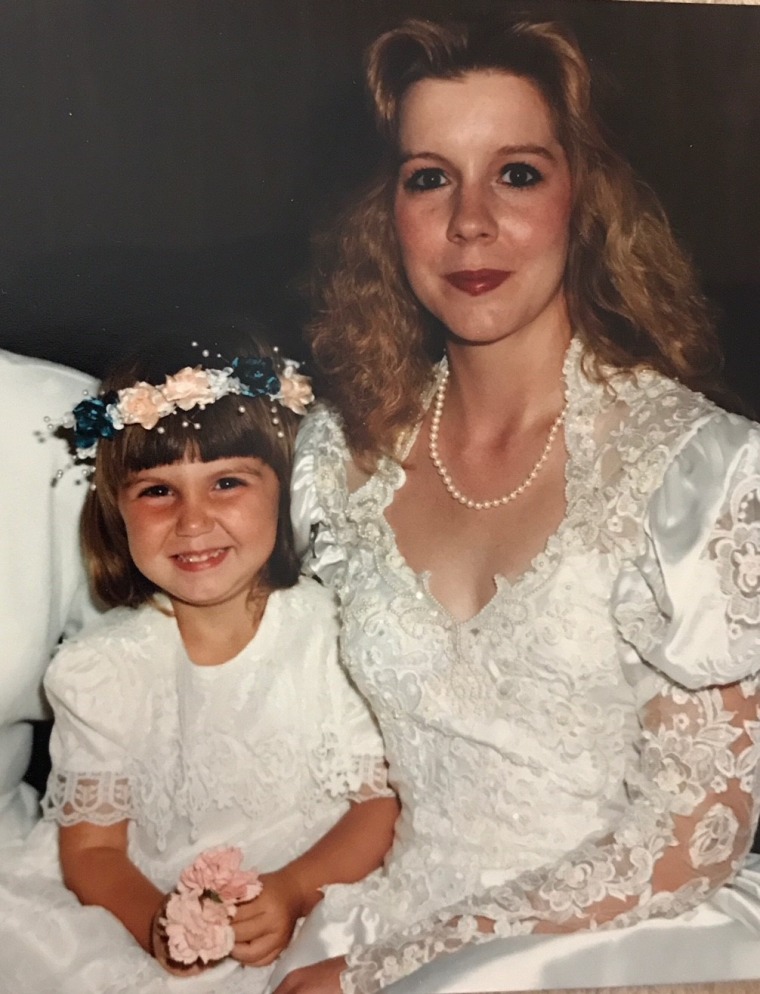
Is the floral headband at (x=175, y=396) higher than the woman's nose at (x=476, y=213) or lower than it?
lower

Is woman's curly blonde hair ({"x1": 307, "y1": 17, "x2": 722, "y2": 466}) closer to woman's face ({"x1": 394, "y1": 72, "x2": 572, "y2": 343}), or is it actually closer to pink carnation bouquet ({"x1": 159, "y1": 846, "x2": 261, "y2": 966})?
woman's face ({"x1": 394, "y1": 72, "x2": 572, "y2": 343})

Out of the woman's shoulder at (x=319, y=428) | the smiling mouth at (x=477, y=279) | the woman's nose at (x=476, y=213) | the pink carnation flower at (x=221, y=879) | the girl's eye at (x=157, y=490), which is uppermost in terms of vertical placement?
the woman's nose at (x=476, y=213)

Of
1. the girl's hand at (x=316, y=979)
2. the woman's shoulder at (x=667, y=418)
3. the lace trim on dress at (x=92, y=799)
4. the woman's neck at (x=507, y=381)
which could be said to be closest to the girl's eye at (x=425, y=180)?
the woman's neck at (x=507, y=381)

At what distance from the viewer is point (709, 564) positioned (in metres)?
1.03

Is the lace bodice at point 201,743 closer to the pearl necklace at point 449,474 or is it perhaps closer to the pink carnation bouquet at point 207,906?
the pink carnation bouquet at point 207,906

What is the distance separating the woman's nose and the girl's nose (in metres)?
0.40

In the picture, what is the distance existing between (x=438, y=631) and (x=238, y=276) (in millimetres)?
436

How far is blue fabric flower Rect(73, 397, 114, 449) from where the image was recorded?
45.7 inches

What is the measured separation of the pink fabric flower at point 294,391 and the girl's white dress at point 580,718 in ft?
0.09

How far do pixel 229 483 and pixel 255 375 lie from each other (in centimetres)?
12

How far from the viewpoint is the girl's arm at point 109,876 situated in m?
1.17

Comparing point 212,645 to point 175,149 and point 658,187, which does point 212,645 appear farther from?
point 658,187

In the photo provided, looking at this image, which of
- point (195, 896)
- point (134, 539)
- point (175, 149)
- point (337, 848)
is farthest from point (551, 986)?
point (175, 149)

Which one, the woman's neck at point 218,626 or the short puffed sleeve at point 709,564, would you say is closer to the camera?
the short puffed sleeve at point 709,564
